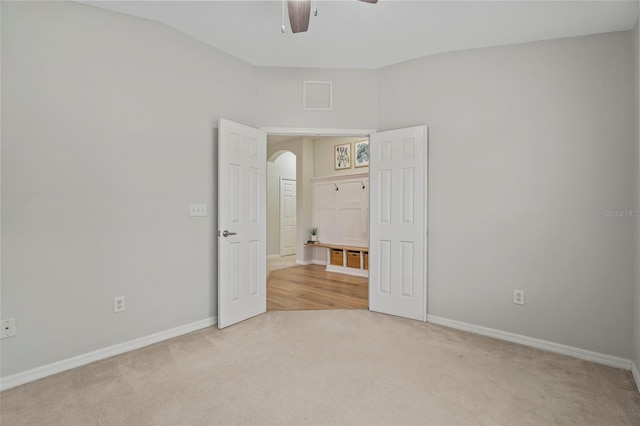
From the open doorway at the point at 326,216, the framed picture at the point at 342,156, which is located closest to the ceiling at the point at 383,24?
the open doorway at the point at 326,216

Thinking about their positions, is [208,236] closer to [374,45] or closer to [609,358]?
[374,45]

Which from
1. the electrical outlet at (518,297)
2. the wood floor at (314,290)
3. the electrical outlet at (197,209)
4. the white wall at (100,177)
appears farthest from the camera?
the wood floor at (314,290)

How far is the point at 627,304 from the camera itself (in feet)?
8.17

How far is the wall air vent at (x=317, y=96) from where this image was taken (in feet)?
11.9

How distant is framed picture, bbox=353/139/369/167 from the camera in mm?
6012

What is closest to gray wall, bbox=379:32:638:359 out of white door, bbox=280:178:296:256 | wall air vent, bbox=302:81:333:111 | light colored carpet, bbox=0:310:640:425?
light colored carpet, bbox=0:310:640:425

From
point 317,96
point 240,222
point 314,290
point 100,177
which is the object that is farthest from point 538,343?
point 100,177

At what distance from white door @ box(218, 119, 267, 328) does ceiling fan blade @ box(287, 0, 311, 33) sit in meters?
1.26

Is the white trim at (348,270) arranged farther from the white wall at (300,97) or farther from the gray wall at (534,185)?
the white wall at (300,97)

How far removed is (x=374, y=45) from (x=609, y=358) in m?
3.20

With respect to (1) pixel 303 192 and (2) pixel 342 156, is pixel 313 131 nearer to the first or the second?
(2) pixel 342 156

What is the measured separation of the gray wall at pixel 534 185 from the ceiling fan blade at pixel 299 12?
1680mm

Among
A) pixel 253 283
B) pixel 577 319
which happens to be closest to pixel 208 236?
pixel 253 283

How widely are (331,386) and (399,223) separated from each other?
1.87 metres
